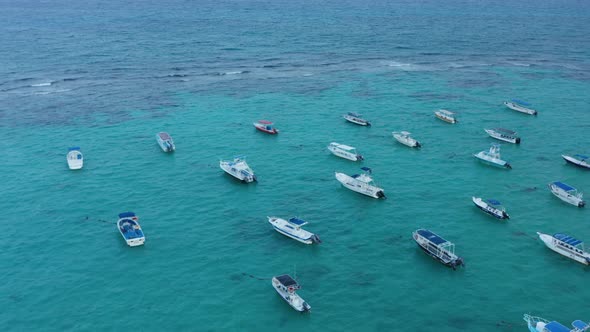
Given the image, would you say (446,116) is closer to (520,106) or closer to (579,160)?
(520,106)

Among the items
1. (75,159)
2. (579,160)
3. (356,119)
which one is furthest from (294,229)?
(579,160)

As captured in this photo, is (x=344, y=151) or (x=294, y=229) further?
(x=344, y=151)

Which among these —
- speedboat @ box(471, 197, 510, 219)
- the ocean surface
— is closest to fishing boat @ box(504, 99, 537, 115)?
the ocean surface

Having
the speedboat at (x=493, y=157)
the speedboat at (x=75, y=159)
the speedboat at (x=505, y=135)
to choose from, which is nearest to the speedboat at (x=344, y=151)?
the speedboat at (x=493, y=157)

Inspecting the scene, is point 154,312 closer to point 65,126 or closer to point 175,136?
point 175,136

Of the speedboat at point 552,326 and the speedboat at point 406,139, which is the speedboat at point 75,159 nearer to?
the speedboat at point 406,139

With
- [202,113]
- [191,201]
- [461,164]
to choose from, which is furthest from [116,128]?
[461,164]

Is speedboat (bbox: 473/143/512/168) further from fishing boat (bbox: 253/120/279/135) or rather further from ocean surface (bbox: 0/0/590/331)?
fishing boat (bbox: 253/120/279/135)
